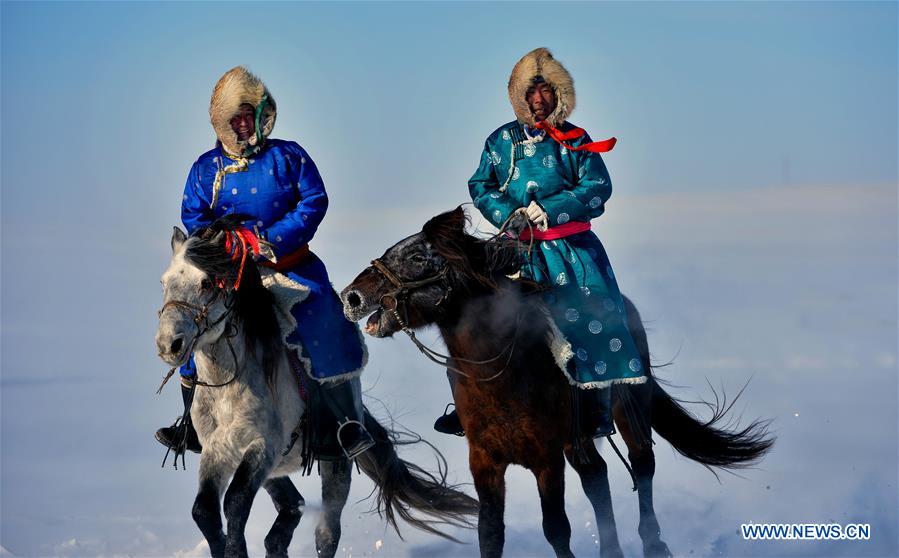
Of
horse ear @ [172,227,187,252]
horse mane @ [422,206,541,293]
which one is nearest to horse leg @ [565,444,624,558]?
horse mane @ [422,206,541,293]

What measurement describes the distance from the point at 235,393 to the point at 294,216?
4.84 feet

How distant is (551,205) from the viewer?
12695 mm

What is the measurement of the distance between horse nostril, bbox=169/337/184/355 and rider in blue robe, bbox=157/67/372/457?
3.93ft

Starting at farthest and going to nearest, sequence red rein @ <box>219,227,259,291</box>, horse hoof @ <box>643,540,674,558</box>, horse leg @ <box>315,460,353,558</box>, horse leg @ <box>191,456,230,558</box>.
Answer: horse hoof @ <box>643,540,674,558</box>, horse leg @ <box>315,460,353,558</box>, red rein @ <box>219,227,259,291</box>, horse leg @ <box>191,456,230,558</box>

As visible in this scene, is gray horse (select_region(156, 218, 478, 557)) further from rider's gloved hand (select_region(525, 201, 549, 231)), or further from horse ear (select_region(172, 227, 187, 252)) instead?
rider's gloved hand (select_region(525, 201, 549, 231))

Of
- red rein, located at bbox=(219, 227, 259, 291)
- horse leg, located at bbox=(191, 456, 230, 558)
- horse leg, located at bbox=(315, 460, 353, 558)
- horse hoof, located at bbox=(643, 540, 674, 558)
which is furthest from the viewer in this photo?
horse hoof, located at bbox=(643, 540, 674, 558)

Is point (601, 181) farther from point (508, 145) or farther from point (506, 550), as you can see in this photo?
point (506, 550)

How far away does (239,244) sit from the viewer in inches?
487

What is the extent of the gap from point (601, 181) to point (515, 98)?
96cm

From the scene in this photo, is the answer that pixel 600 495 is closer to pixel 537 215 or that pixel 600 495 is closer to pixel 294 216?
pixel 537 215

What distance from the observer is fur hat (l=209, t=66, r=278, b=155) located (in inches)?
512

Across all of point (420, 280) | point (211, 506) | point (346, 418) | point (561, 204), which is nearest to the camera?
point (420, 280)

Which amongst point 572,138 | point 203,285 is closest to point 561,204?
point 572,138

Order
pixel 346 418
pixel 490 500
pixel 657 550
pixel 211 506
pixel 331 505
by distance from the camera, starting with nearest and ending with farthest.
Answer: pixel 490 500 < pixel 211 506 < pixel 346 418 < pixel 331 505 < pixel 657 550
